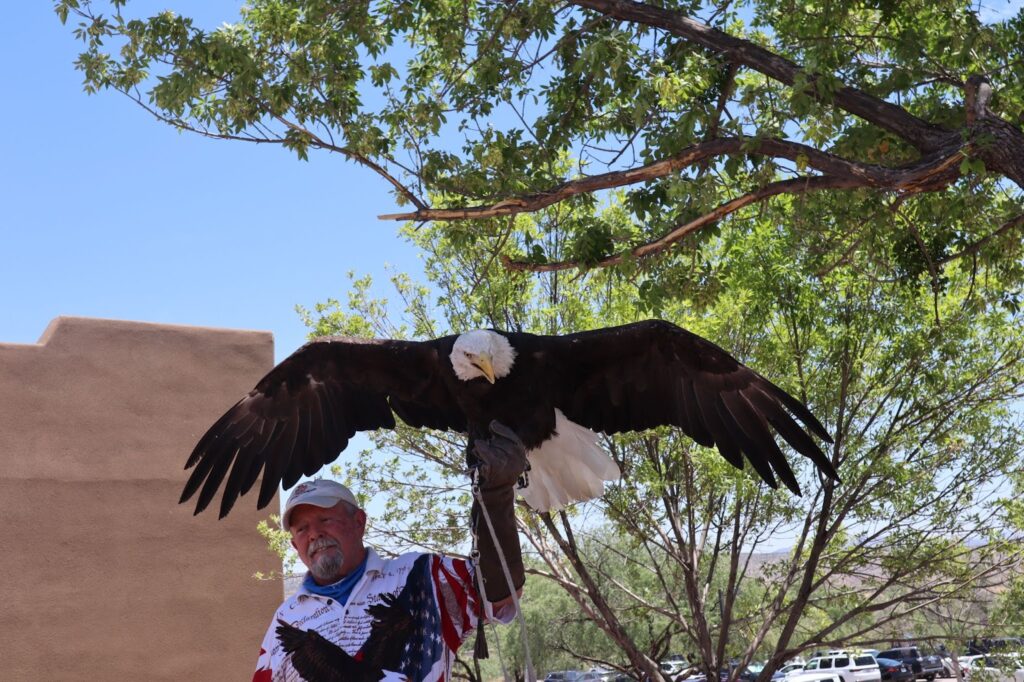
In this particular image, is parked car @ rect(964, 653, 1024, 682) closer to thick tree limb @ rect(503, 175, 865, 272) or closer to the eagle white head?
thick tree limb @ rect(503, 175, 865, 272)

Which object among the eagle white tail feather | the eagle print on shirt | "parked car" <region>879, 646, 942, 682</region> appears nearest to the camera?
the eagle print on shirt

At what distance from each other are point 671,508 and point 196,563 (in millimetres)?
3794

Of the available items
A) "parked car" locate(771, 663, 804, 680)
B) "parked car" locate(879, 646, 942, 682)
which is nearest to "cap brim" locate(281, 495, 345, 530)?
"parked car" locate(771, 663, 804, 680)

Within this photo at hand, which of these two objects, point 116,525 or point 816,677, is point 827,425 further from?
point 816,677

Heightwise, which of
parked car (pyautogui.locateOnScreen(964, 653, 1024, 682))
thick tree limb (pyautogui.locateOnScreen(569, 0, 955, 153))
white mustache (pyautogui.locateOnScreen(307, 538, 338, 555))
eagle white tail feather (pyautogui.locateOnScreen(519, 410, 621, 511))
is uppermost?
thick tree limb (pyautogui.locateOnScreen(569, 0, 955, 153))

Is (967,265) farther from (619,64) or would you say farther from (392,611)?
(392,611)

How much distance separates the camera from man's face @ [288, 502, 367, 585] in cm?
251

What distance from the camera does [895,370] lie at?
8.25 metres

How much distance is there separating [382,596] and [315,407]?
4.96 feet

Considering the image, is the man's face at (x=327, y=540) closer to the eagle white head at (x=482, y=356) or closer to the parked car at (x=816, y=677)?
the eagle white head at (x=482, y=356)

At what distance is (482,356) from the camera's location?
10.5ft

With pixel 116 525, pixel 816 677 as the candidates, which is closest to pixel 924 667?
pixel 816 677

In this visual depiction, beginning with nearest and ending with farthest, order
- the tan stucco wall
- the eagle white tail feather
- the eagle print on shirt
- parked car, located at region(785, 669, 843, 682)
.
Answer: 1. the eagle print on shirt
2. the eagle white tail feather
3. the tan stucco wall
4. parked car, located at region(785, 669, 843, 682)

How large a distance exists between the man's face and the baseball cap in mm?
16
